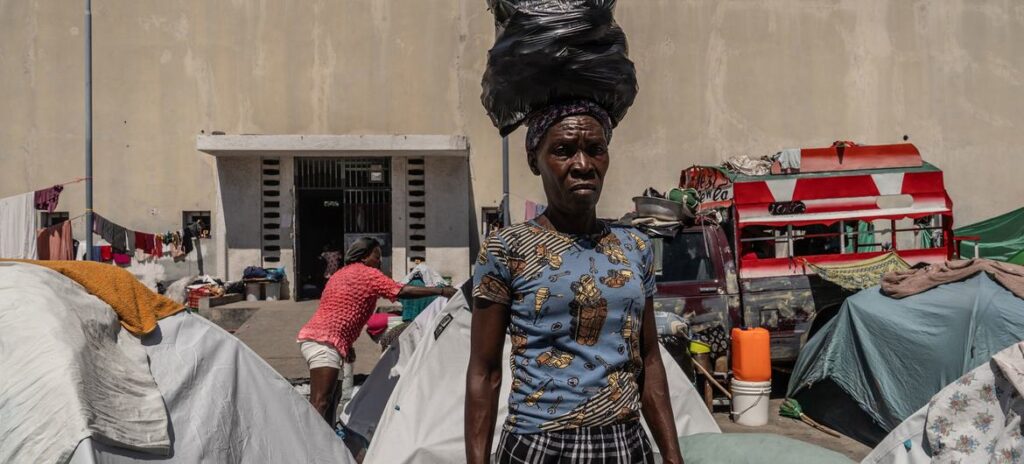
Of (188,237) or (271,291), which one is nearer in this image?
(271,291)

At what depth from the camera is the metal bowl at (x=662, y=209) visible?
307 inches

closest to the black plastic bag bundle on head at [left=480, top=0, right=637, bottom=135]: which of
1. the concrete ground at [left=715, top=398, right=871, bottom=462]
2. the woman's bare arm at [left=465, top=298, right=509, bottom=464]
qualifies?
the woman's bare arm at [left=465, top=298, right=509, bottom=464]

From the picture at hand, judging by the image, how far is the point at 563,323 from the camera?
1991 millimetres

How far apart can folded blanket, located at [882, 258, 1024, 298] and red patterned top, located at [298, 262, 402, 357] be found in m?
4.14

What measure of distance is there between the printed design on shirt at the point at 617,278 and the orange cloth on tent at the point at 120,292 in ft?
7.92

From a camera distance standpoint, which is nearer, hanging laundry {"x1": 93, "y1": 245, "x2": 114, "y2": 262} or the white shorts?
the white shorts

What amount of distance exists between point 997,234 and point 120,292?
1650cm

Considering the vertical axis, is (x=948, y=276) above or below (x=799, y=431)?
above

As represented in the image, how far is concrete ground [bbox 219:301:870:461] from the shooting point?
21.1ft

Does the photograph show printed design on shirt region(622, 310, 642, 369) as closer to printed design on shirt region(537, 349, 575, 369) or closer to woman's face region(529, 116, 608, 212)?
printed design on shirt region(537, 349, 575, 369)

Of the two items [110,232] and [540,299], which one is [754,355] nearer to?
[540,299]

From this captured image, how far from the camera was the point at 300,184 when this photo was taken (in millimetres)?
15992

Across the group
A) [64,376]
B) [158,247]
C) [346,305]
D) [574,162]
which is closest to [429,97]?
[158,247]

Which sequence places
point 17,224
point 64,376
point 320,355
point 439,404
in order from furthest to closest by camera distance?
point 17,224 < point 320,355 < point 439,404 < point 64,376
